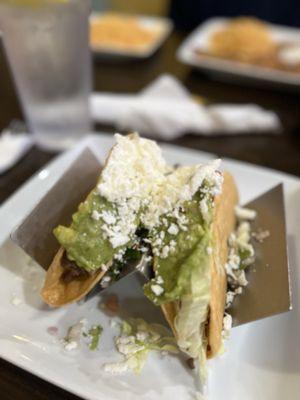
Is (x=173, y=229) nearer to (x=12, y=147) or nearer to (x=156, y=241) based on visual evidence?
(x=156, y=241)

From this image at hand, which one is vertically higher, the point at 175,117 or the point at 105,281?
the point at 105,281

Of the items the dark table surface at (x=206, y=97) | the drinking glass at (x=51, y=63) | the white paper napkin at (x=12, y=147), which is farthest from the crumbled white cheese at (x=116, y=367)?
the drinking glass at (x=51, y=63)

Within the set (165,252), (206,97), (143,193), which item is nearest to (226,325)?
(165,252)

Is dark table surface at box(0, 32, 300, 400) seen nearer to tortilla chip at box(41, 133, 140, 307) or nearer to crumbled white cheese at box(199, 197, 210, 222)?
tortilla chip at box(41, 133, 140, 307)

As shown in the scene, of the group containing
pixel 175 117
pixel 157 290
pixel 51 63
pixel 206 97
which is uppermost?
pixel 51 63

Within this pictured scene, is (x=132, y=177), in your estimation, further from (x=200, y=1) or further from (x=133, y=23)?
(x=200, y=1)

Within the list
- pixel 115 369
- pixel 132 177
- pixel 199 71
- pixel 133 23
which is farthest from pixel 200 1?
pixel 115 369

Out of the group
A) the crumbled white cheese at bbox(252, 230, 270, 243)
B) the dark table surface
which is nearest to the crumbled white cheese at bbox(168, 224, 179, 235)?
the crumbled white cheese at bbox(252, 230, 270, 243)
